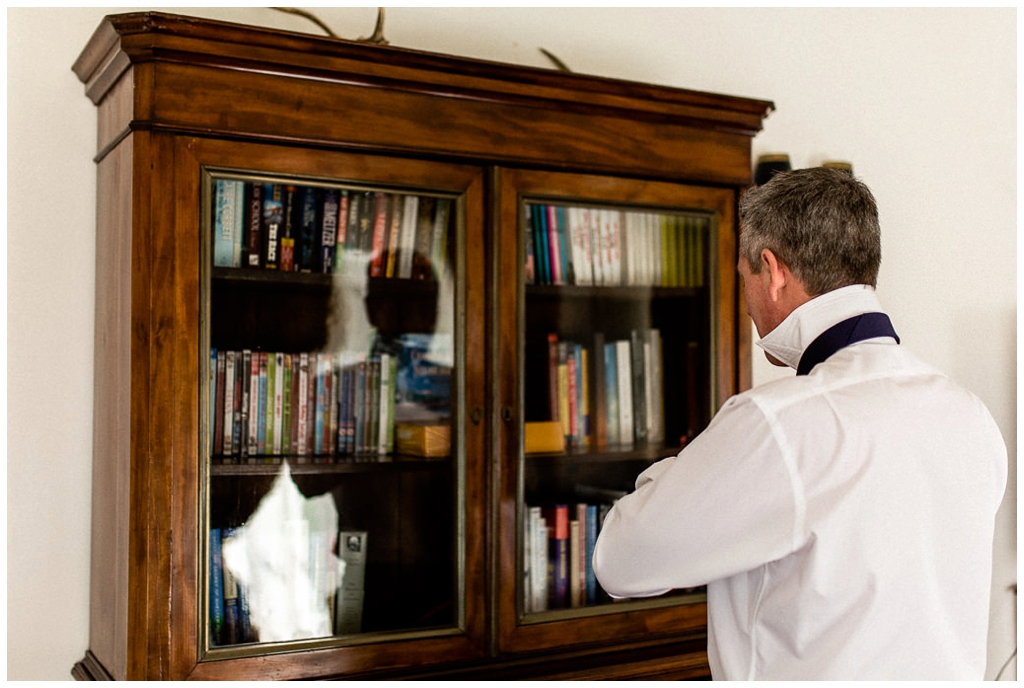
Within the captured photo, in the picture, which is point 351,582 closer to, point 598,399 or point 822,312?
point 598,399

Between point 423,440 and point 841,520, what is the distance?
3.00 feet

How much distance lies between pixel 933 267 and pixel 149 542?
2341 millimetres

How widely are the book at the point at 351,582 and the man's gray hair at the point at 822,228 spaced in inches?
38.0

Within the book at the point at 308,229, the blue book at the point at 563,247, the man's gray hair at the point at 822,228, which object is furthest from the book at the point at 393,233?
the man's gray hair at the point at 822,228

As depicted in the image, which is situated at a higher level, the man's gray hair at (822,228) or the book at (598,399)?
the man's gray hair at (822,228)

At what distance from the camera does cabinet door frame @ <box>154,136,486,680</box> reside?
163 cm

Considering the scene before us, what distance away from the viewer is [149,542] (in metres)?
1.60

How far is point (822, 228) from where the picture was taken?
1.35 metres

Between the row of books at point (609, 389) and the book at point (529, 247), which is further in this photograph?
the row of books at point (609, 389)

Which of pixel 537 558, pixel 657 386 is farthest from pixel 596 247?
pixel 537 558

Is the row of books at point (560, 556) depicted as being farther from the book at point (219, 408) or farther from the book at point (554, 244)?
the book at point (219, 408)

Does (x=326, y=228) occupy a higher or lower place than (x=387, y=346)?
higher

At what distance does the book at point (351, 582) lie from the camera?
1.81 meters

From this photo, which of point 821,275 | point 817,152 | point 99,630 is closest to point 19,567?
point 99,630
